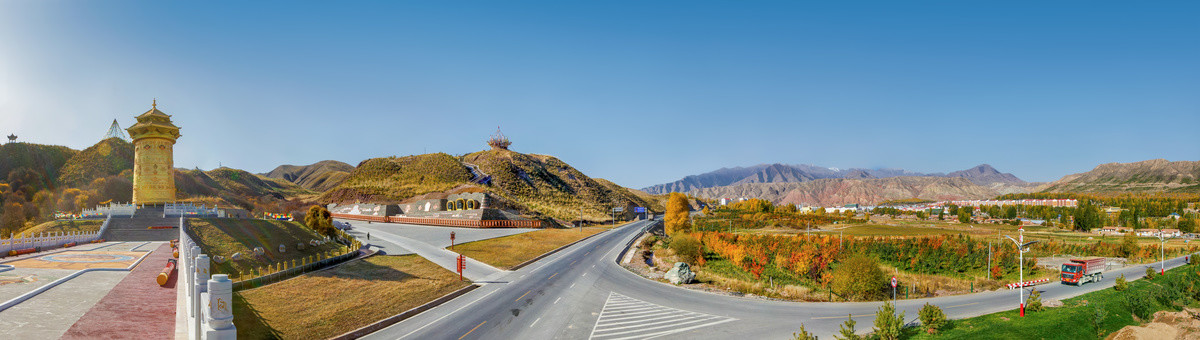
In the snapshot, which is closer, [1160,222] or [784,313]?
[784,313]

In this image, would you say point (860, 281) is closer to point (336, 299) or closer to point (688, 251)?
point (688, 251)

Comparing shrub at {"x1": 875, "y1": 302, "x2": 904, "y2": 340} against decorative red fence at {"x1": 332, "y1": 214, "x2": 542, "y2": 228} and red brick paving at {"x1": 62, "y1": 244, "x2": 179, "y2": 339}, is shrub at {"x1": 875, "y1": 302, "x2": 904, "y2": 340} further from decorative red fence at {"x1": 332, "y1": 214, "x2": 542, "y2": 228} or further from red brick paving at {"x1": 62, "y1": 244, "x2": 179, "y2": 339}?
decorative red fence at {"x1": 332, "y1": 214, "x2": 542, "y2": 228}

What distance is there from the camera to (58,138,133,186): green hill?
299 feet

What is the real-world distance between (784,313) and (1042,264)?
1820 inches

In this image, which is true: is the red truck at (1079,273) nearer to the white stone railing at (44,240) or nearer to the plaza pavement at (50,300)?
the plaza pavement at (50,300)

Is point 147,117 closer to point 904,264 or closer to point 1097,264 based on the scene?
point 904,264

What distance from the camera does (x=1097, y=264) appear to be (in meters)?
41.5

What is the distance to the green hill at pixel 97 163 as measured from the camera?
299 feet

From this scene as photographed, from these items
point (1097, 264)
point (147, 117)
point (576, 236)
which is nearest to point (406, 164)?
point (576, 236)

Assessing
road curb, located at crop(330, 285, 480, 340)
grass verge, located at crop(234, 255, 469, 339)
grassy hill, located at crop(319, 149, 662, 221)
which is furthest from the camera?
grassy hill, located at crop(319, 149, 662, 221)

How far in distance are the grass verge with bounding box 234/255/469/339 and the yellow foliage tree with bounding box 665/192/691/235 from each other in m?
44.8

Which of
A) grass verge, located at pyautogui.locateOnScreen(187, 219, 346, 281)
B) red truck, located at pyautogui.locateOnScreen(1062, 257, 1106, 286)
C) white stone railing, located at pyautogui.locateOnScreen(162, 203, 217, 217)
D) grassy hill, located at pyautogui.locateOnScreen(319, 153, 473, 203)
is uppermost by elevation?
grassy hill, located at pyautogui.locateOnScreen(319, 153, 473, 203)

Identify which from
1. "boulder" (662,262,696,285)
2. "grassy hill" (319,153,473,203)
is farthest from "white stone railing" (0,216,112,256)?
"grassy hill" (319,153,473,203)

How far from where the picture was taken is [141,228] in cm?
3450
